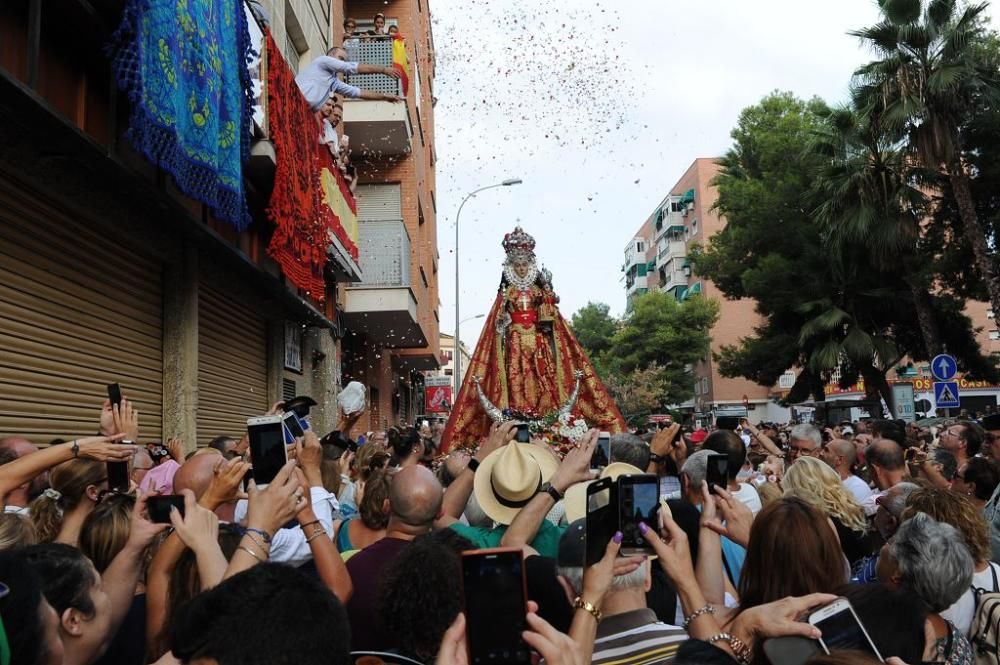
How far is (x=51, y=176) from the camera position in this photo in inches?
271

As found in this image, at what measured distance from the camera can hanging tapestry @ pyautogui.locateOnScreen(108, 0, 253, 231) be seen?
21.1 ft

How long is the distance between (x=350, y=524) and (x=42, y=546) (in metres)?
1.81

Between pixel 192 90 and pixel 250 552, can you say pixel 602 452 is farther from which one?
pixel 192 90

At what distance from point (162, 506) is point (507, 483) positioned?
160 centimetres

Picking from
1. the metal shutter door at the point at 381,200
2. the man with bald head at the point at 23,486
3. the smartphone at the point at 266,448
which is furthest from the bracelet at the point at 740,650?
the metal shutter door at the point at 381,200

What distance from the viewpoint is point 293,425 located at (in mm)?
3566

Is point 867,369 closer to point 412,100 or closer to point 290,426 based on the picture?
point 412,100

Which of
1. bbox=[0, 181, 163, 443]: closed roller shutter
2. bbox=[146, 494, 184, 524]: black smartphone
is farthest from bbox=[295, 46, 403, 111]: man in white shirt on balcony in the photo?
bbox=[146, 494, 184, 524]: black smartphone

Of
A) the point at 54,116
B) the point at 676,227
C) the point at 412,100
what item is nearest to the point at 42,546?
the point at 54,116

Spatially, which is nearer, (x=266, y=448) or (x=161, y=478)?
(x=266, y=448)

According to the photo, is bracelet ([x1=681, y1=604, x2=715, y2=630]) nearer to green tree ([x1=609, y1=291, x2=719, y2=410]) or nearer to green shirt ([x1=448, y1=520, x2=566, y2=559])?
green shirt ([x1=448, y1=520, x2=566, y2=559])

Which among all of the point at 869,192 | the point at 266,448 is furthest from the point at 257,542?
the point at 869,192

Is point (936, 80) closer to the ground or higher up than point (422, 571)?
higher up

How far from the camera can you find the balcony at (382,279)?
1841 cm
